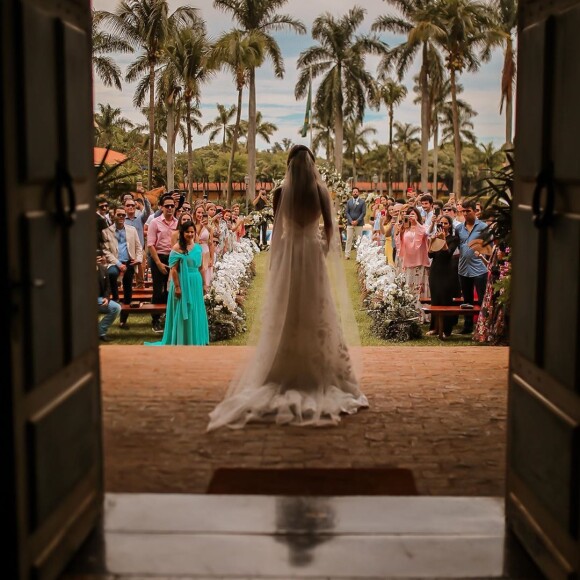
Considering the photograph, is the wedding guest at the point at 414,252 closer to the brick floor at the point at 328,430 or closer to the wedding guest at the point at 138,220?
the wedding guest at the point at 138,220

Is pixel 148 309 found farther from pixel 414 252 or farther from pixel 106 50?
pixel 106 50

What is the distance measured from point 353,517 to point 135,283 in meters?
12.2

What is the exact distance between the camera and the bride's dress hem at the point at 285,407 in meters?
6.35

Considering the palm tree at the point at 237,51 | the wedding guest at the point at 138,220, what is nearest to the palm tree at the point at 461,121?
the palm tree at the point at 237,51

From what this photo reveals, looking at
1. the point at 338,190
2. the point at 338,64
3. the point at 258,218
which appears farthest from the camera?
the point at 338,64

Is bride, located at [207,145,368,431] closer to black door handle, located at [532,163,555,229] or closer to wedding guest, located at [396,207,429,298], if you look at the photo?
black door handle, located at [532,163,555,229]

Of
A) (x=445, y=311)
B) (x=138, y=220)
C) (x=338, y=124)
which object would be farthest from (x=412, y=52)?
(x=445, y=311)

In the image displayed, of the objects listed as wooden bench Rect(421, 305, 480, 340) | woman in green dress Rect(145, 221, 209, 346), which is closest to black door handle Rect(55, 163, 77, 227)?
woman in green dress Rect(145, 221, 209, 346)

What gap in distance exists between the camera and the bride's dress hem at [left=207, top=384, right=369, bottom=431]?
20.8ft

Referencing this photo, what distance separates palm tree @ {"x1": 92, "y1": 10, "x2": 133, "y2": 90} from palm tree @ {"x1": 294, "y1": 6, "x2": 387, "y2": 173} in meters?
9.15

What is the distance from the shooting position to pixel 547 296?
3.49 meters

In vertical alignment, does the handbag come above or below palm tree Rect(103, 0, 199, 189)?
below

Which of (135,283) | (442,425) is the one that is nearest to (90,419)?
(442,425)

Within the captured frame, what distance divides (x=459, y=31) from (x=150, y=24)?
12.5 metres
